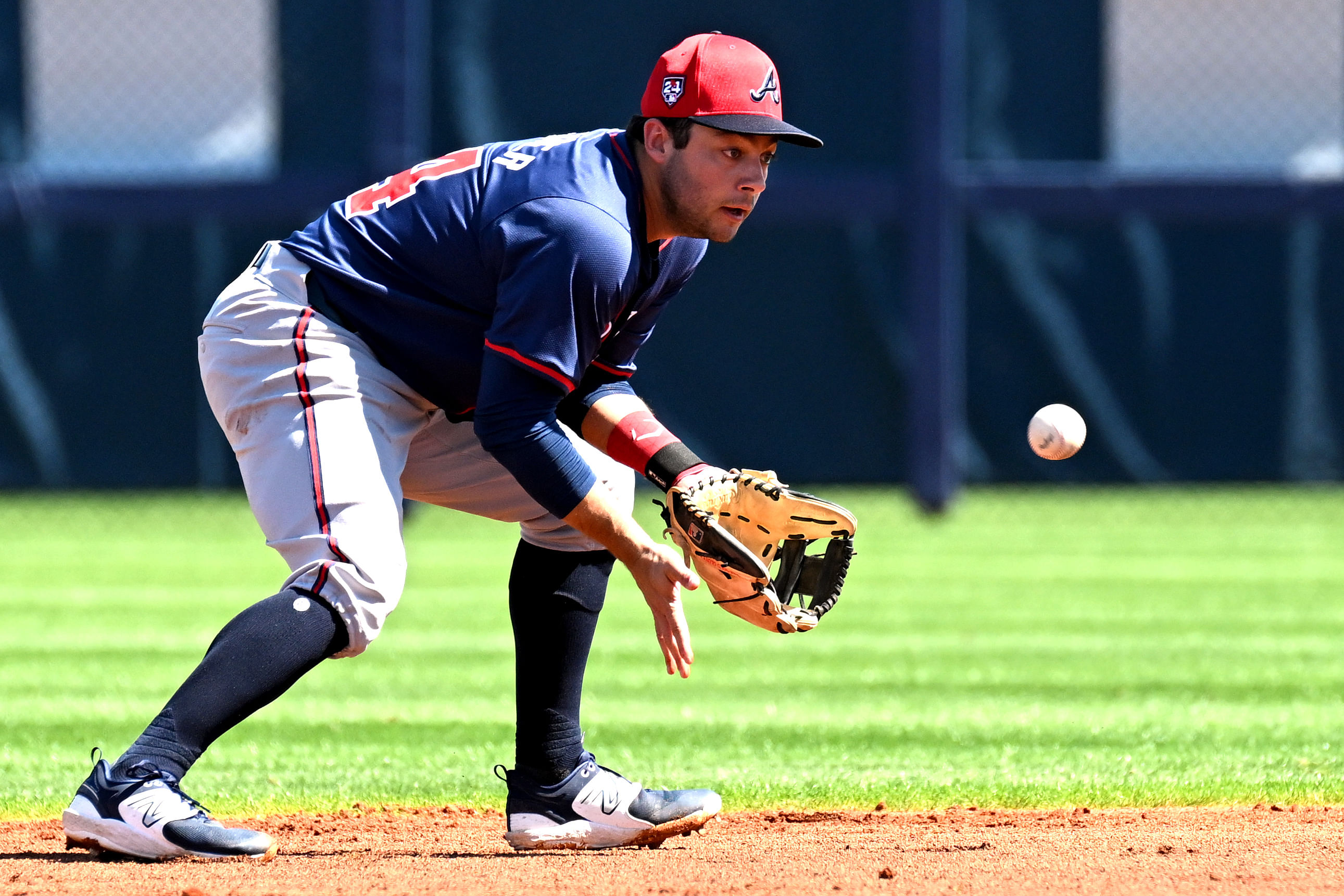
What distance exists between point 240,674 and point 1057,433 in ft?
6.78

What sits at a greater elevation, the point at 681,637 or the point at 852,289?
the point at 681,637

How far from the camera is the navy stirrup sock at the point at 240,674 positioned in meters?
Answer: 3.30

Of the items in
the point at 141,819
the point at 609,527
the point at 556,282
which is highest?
the point at 556,282

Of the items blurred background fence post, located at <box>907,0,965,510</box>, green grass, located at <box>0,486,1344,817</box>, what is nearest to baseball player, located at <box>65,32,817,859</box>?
green grass, located at <box>0,486,1344,817</box>

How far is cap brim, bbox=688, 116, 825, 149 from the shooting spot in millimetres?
3336

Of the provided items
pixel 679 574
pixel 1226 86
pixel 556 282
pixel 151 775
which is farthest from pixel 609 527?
pixel 1226 86

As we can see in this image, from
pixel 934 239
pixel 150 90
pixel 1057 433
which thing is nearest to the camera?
pixel 1057 433

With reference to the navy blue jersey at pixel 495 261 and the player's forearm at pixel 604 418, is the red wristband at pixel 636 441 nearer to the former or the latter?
the player's forearm at pixel 604 418

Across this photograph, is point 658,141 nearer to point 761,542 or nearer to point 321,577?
point 761,542

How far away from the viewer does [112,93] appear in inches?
510

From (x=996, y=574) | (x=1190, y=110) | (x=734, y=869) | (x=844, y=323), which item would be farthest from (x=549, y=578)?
(x=1190, y=110)

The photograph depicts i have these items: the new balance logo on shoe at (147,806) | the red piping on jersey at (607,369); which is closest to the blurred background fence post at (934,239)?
the red piping on jersey at (607,369)

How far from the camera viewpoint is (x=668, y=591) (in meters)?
3.27

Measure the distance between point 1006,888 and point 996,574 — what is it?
6.13 metres
